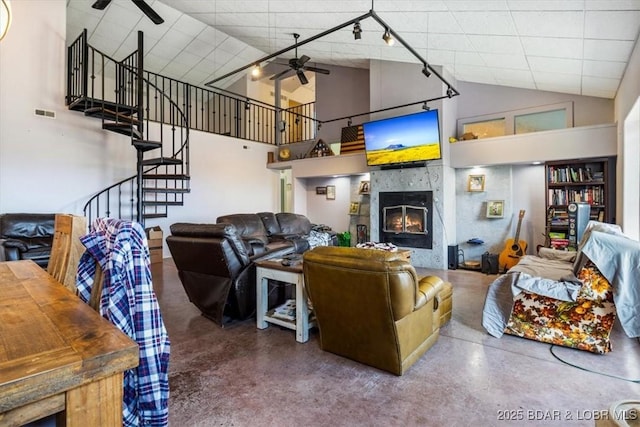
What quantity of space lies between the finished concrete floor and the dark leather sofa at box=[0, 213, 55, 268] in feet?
9.18

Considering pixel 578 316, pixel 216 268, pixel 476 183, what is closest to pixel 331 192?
pixel 476 183

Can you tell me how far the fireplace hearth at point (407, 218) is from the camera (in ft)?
19.6

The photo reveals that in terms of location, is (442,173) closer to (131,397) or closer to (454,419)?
(454,419)

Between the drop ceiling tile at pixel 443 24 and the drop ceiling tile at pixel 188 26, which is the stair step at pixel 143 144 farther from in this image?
the drop ceiling tile at pixel 443 24

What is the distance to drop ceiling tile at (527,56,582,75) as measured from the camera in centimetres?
405

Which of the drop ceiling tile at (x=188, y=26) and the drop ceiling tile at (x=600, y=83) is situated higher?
the drop ceiling tile at (x=188, y=26)

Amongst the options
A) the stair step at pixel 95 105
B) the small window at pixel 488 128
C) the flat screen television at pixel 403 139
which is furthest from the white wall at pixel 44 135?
the small window at pixel 488 128

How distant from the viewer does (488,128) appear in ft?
→ 19.4

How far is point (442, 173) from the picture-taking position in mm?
5773

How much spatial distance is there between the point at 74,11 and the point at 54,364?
7.81 m

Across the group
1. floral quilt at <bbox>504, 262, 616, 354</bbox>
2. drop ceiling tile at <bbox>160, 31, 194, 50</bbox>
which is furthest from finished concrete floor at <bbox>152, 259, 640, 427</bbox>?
drop ceiling tile at <bbox>160, 31, 194, 50</bbox>

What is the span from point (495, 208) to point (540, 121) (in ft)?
5.11

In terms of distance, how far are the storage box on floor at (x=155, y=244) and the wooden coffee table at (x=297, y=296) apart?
13.4 feet

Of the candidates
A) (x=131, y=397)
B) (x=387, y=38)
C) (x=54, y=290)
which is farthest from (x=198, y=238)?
(x=387, y=38)
